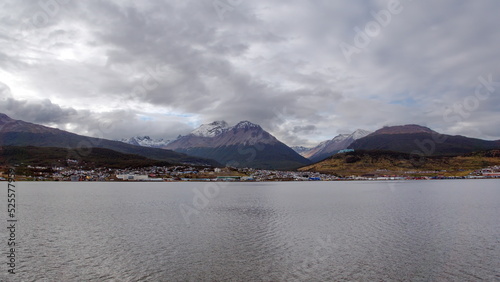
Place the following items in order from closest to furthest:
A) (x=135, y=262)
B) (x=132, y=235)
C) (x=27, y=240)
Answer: (x=135, y=262)
(x=27, y=240)
(x=132, y=235)

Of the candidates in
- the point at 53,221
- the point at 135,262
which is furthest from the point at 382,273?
the point at 53,221

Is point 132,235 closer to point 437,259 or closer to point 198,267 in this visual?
point 198,267

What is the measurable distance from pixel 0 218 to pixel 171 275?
164 feet

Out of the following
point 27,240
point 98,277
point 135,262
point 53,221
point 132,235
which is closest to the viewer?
point 98,277

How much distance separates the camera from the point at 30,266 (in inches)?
1223

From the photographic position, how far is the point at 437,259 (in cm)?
3428

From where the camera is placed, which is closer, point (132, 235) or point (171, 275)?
point (171, 275)

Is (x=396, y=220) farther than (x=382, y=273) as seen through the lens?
Yes

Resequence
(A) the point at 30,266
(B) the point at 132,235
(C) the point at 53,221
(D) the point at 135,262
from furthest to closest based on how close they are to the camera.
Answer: (C) the point at 53,221, (B) the point at 132,235, (D) the point at 135,262, (A) the point at 30,266

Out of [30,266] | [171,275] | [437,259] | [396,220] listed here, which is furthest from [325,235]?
[30,266]

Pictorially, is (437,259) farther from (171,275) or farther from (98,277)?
(98,277)

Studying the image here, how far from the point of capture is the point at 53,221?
193 feet

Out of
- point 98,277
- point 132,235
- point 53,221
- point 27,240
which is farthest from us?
point 53,221

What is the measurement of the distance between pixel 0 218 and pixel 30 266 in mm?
39486
